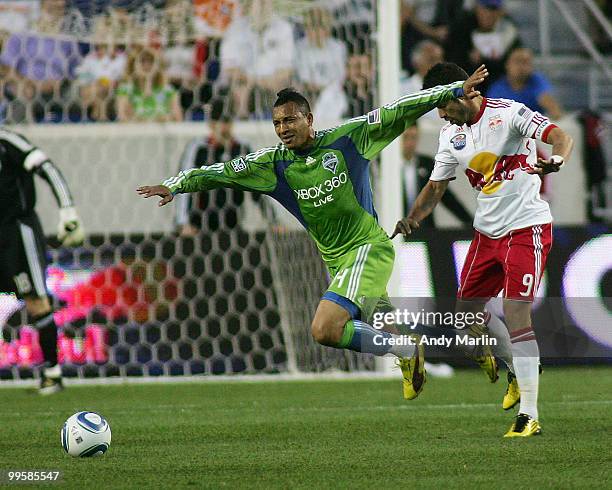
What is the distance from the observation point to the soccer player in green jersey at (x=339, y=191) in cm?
689

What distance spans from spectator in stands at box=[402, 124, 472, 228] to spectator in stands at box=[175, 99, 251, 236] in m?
1.70

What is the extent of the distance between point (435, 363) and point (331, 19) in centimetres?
340

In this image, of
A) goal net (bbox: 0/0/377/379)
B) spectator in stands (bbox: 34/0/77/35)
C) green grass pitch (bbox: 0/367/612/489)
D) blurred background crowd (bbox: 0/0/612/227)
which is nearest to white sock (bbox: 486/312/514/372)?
green grass pitch (bbox: 0/367/612/489)

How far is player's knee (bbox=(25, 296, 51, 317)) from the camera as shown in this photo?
9.98m

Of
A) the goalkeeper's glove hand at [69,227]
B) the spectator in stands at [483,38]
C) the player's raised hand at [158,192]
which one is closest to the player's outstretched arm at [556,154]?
the player's raised hand at [158,192]

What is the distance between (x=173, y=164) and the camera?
39.3 ft

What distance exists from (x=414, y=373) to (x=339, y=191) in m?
1.13

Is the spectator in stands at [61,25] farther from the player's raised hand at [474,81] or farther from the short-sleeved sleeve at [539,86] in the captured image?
the player's raised hand at [474,81]

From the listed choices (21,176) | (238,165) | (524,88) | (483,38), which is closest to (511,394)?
(238,165)

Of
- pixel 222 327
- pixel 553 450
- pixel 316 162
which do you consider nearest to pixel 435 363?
pixel 222 327

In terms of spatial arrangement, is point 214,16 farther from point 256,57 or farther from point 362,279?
point 362,279

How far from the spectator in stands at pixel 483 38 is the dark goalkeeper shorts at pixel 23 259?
6.06 m

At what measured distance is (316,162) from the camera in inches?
276

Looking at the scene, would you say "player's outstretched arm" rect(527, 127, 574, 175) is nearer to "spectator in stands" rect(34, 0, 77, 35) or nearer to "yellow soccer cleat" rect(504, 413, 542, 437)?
"yellow soccer cleat" rect(504, 413, 542, 437)
